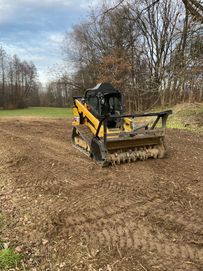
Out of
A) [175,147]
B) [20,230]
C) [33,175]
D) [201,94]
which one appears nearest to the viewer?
[20,230]

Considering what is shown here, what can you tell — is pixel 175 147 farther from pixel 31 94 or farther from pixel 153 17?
pixel 31 94

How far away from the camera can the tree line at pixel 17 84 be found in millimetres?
49469

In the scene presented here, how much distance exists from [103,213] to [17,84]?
5432 centimetres

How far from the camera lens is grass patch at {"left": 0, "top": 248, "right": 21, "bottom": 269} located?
2.66 meters

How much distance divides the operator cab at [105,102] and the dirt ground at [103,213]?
1344mm

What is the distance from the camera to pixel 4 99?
1929 inches

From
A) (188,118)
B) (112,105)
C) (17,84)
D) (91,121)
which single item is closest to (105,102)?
(112,105)

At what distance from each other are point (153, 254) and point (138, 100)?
22.3 m

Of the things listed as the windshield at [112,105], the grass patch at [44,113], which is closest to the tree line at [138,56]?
the grass patch at [44,113]

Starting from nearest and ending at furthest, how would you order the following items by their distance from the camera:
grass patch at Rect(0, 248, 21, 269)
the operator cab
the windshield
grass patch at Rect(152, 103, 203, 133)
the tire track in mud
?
grass patch at Rect(0, 248, 21, 269), the tire track in mud, the operator cab, the windshield, grass patch at Rect(152, 103, 203, 133)

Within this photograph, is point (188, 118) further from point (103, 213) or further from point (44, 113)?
point (44, 113)

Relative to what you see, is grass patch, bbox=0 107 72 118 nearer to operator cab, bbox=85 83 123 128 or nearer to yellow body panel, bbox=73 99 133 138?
yellow body panel, bbox=73 99 133 138

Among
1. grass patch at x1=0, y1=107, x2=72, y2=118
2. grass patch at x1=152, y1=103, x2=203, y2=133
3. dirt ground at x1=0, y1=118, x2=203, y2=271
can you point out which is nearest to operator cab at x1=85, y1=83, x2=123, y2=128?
dirt ground at x1=0, y1=118, x2=203, y2=271

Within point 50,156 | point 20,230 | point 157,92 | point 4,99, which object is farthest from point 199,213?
point 4,99
